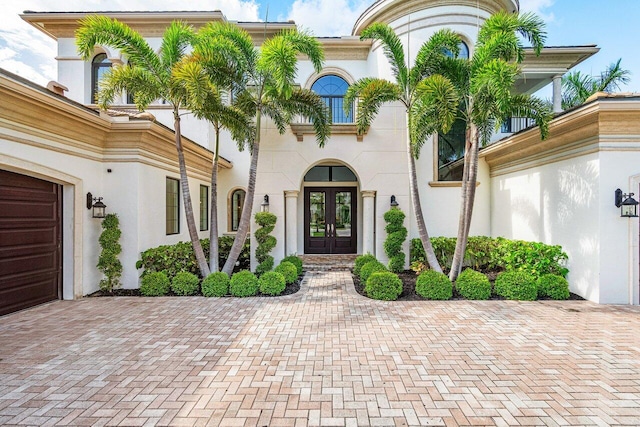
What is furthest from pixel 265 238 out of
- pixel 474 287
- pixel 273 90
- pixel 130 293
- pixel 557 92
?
pixel 557 92

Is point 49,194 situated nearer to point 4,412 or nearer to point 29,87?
point 29,87

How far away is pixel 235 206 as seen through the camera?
1359 cm

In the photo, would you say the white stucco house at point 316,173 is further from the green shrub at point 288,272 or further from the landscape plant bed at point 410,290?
the green shrub at point 288,272

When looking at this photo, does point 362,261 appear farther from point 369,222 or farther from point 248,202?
point 248,202

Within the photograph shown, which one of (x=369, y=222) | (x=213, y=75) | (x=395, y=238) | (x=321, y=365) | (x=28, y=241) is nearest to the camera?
(x=321, y=365)

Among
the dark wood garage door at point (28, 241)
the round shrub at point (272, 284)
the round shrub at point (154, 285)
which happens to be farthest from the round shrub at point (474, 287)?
the dark wood garage door at point (28, 241)

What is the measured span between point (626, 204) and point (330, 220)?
8.96 metres

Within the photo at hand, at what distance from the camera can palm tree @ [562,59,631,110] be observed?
14.6 meters

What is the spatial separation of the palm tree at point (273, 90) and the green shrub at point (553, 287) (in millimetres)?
6544

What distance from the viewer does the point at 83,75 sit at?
13281mm

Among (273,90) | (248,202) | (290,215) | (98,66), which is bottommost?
(290,215)

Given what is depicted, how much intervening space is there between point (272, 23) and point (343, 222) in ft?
28.9

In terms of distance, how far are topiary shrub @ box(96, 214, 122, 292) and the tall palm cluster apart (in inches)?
68.7

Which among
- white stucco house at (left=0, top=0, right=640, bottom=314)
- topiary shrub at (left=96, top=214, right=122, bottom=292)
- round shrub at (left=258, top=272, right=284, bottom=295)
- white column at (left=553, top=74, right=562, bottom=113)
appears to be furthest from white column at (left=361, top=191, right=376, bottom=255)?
white column at (left=553, top=74, right=562, bottom=113)
